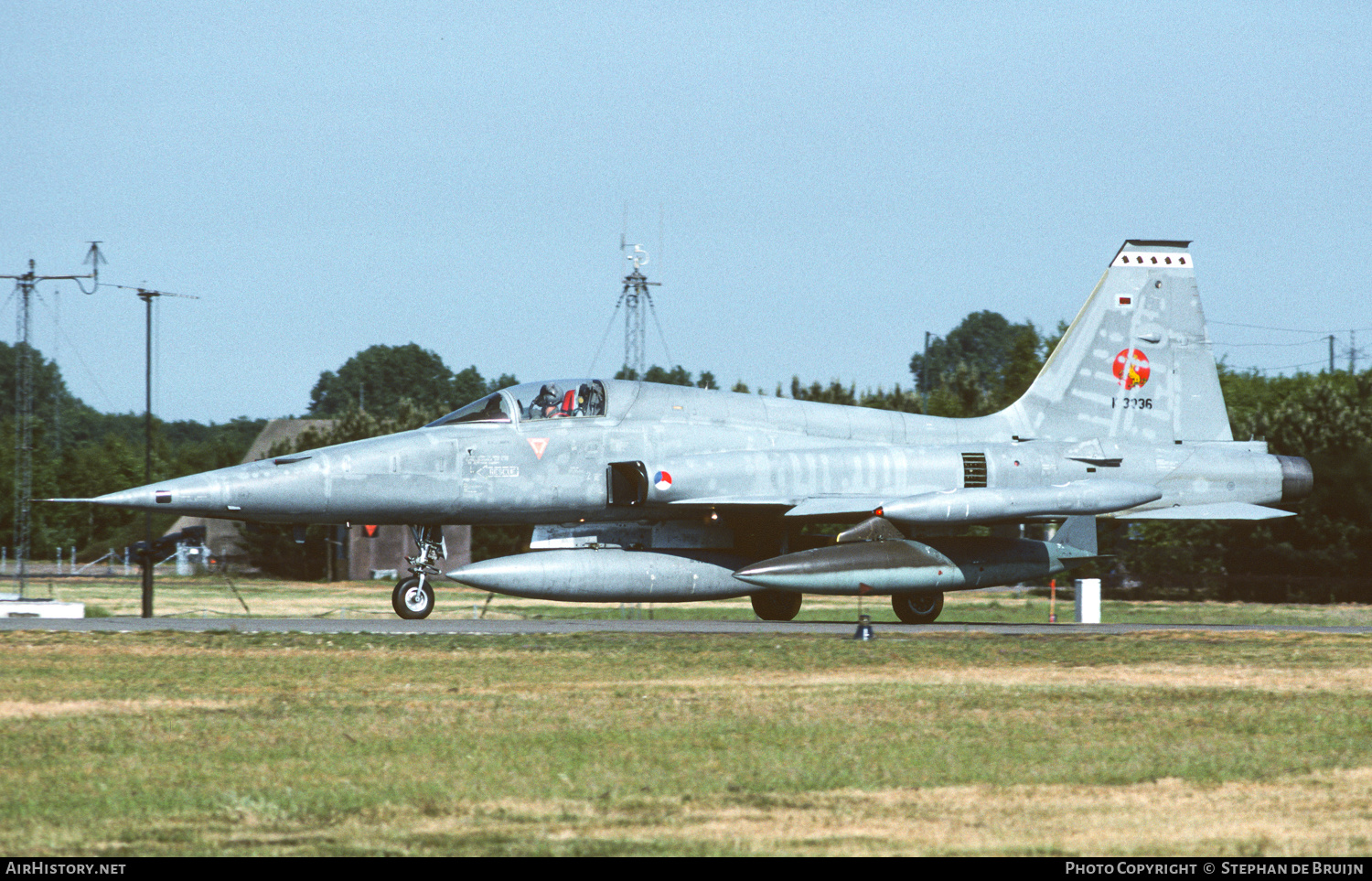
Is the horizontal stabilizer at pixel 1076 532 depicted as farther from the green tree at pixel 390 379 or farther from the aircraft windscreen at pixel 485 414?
the green tree at pixel 390 379

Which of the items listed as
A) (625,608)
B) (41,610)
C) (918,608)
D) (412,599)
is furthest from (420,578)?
(625,608)

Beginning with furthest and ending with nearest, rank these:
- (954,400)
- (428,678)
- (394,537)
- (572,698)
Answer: (954,400)
(394,537)
(428,678)
(572,698)

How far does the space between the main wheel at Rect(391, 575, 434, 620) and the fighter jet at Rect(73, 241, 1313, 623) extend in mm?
32

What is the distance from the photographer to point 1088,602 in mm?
24000

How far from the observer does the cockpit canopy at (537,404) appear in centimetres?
2125

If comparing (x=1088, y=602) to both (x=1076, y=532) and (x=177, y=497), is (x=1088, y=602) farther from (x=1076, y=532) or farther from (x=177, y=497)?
(x=177, y=497)

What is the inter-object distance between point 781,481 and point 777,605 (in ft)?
8.19

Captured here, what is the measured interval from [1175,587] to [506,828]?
32.6 metres

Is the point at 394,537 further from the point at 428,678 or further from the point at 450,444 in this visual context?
the point at 428,678

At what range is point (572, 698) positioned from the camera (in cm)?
1210

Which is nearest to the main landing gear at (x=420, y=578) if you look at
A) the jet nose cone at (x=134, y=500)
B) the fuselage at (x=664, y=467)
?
the fuselage at (x=664, y=467)

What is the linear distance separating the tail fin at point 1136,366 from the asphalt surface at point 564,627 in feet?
11.0
